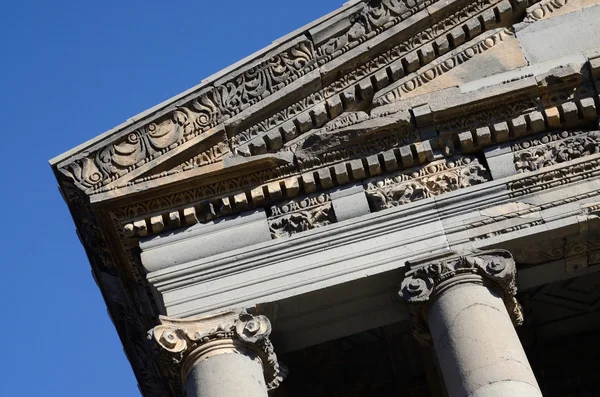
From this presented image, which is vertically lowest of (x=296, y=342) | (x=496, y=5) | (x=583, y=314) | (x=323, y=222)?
(x=583, y=314)

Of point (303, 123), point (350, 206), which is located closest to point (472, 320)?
point (350, 206)

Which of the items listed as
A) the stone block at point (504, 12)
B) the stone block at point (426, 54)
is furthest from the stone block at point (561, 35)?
the stone block at point (426, 54)

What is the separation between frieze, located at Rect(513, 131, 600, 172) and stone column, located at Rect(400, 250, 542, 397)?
4.44ft

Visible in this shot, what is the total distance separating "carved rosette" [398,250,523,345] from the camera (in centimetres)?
1833

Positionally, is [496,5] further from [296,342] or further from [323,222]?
[296,342]

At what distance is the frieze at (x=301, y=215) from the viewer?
19281 mm

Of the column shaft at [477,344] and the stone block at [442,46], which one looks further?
the stone block at [442,46]

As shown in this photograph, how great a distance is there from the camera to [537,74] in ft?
65.6

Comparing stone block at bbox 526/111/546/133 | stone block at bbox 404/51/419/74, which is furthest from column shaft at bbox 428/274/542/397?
stone block at bbox 404/51/419/74

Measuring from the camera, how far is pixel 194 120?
20.0 m

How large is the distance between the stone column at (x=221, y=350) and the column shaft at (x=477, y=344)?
1963 millimetres

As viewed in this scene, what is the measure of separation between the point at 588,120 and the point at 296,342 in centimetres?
449

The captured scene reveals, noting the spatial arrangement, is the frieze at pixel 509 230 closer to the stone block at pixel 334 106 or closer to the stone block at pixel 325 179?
the stone block at pixel 325 179

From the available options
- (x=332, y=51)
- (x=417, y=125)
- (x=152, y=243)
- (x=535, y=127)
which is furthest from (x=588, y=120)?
(x=152, y=243)
